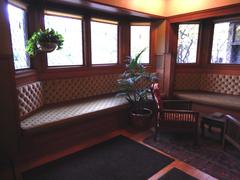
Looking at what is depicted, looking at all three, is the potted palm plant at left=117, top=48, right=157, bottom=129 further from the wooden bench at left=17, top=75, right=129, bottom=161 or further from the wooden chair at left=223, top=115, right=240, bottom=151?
the wooden chair at left=223, top=115, right=240, bottom=151

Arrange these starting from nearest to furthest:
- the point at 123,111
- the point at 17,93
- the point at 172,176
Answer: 1. the point at 172,176
2. the point at 17,93
3. the point at 123,111

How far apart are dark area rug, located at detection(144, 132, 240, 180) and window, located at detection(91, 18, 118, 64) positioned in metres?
2.10

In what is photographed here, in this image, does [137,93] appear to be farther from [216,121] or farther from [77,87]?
[216,121]

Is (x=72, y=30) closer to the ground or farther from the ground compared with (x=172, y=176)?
farther from the ground

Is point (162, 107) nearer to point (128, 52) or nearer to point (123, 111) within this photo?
point (123, 111)

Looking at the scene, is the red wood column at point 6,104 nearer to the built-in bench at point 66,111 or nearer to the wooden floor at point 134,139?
the built-in bench at point 66,111

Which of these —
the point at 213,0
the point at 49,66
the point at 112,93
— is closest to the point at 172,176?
the point at 112,93

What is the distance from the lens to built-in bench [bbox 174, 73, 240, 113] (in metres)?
3.63

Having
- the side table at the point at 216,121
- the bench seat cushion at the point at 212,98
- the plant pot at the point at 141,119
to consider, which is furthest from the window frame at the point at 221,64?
the plant pot at the point at 141,119

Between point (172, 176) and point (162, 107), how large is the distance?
1387 mm

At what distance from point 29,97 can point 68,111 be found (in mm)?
642

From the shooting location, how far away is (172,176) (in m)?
2.16

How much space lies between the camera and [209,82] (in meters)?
4.49

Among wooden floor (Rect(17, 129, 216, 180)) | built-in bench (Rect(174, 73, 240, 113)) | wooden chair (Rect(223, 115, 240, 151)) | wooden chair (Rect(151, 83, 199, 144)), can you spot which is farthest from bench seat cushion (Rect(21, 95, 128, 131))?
wooden chair (Rect(223, 115, 240, 151))
